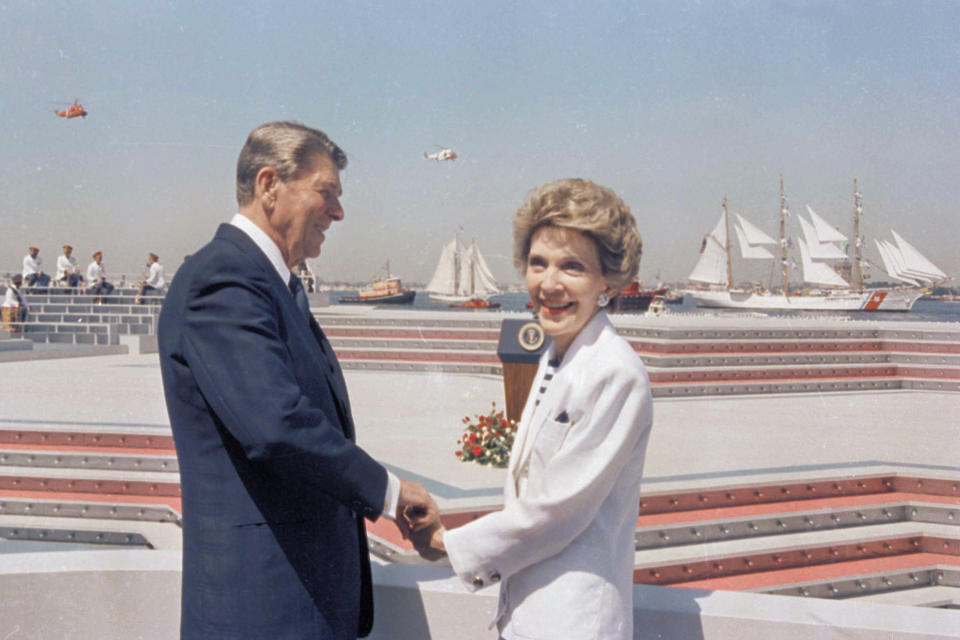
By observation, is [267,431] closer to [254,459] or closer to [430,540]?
[254,459]

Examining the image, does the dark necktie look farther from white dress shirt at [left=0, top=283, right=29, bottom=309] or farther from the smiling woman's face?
white dress shirt at [left=0, top=283, right=29, bottom=309]

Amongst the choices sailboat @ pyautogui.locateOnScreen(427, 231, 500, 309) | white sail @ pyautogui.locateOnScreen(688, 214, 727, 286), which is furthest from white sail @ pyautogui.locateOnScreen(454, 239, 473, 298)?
white sail @ pyautogui.locateOnScreen(688, 214, 727, 286)

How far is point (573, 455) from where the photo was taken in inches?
43.5

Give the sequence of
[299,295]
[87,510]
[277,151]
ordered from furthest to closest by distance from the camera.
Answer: [87,510] → [299,295] → [277,151]

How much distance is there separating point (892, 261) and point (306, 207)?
70.2 metres

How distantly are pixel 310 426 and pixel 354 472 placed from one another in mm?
126

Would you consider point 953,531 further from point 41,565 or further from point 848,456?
point 41,565

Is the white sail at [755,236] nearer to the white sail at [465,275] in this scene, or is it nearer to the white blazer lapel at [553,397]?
the white sail at [465,275]

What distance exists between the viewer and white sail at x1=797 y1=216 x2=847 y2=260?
6312 centimetres

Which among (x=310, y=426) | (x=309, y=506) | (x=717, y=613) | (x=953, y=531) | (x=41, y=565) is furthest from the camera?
(x=953, y=531)

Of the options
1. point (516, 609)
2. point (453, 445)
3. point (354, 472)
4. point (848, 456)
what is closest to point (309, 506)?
point (354, 472)

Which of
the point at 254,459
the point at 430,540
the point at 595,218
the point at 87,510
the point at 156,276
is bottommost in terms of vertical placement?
the point at 87,510

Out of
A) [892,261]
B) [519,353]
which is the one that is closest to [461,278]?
[892,261]

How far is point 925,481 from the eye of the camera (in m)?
4.82
